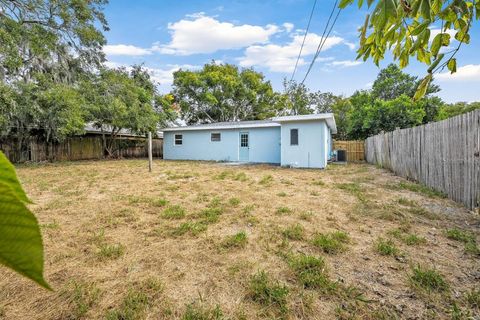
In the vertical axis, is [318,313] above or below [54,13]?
below

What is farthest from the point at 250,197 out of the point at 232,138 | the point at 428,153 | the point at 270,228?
the point at 232,138

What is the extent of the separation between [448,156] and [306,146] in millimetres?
6844

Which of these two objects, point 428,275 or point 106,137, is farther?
point 106,137

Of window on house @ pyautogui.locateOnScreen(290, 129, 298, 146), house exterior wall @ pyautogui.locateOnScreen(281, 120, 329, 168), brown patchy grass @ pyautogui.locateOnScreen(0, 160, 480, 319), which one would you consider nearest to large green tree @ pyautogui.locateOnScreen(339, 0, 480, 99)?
brown patchy grass @ pyautogui.locateOnScreen(0, 160, 480, 319)

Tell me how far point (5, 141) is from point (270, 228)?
15.5 metres

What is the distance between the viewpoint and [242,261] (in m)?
2.63

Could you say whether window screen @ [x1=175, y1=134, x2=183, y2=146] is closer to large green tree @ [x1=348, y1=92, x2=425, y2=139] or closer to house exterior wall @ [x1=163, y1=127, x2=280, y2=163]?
house exterior wall @ [x1=163, y1=127, x2=280, y2=163]

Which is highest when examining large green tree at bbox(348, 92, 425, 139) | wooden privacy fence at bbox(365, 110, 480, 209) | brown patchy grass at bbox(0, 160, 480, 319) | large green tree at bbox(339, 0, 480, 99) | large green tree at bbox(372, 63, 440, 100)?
large green tree at bbox(372, 63, 440, 100)

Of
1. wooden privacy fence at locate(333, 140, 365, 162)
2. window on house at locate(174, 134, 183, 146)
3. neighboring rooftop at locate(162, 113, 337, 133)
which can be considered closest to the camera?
neighboring rooftop at locate(162, 113, 337, 133)

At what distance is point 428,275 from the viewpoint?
2.24m

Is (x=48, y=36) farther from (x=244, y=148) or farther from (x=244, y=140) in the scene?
(x=244, y=148)

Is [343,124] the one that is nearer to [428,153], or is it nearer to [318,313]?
[428,153]

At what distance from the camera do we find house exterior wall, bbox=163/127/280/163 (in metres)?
14.1

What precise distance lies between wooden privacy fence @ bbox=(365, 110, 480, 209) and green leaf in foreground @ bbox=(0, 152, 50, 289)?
516 cm
